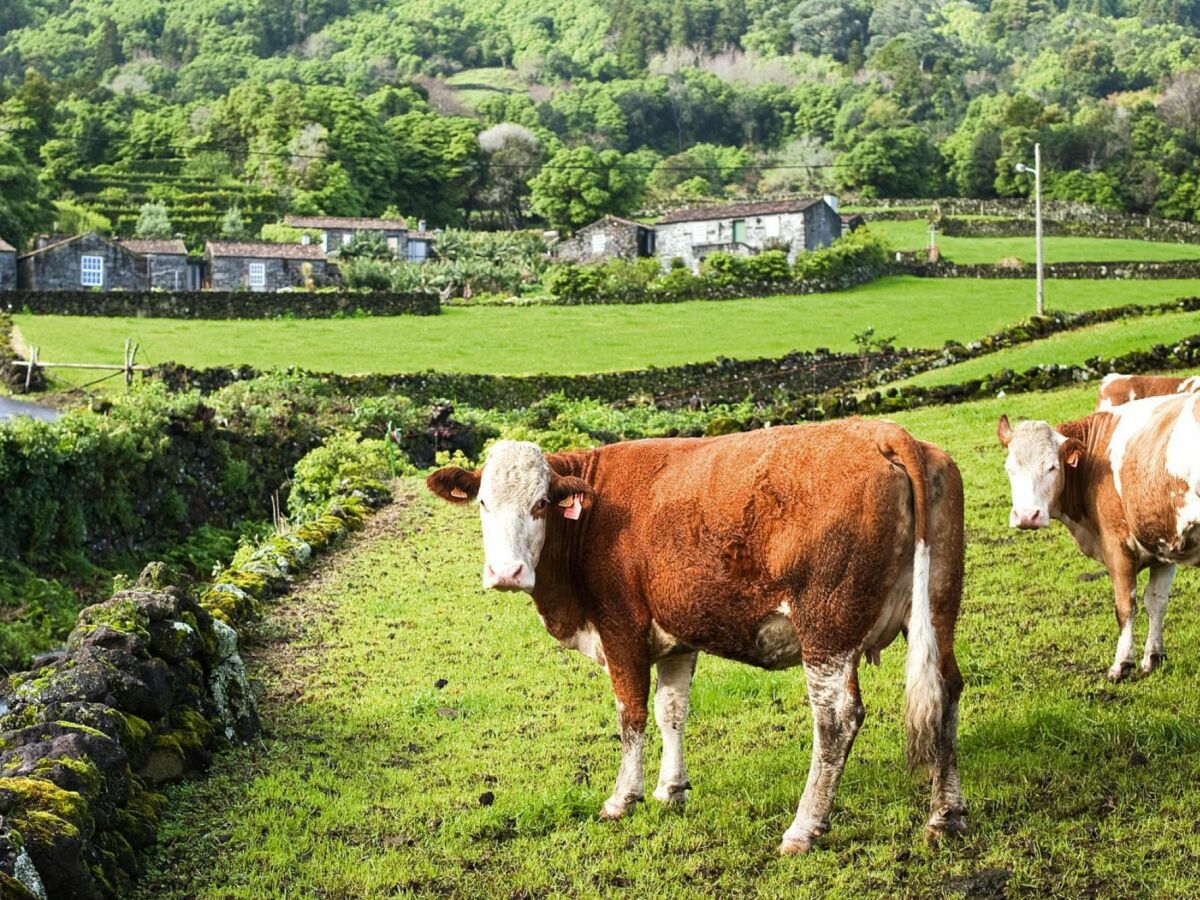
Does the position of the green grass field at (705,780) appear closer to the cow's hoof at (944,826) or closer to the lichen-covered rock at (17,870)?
the cow's hoof at (944,826)

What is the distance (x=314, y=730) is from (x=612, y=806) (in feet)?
10.7

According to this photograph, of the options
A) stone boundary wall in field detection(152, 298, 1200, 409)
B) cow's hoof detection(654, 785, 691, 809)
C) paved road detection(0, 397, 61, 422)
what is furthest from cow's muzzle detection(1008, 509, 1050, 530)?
paved road detection(0, 397, 61, 422)

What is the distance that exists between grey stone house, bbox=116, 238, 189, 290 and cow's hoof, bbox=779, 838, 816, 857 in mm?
71026

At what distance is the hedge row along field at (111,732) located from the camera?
7.05m

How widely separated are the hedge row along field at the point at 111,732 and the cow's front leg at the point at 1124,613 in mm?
6288

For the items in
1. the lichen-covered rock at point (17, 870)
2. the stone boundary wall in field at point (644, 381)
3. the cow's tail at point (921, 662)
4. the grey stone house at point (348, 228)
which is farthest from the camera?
the grey stone house at point (348, 228)

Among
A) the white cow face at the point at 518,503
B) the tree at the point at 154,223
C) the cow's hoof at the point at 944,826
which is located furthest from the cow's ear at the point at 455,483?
the tree at the point at 154,223

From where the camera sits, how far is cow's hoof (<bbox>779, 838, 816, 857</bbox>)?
7445mm

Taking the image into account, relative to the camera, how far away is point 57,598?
68.9 feet

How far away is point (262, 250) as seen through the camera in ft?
245

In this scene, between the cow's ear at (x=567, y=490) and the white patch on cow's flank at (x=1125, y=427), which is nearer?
the cow's ear at (x=567, y=490)

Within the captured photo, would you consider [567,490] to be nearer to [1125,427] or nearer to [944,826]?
[944,826]

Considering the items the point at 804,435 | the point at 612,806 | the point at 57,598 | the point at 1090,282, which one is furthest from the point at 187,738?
the point at 1090,282

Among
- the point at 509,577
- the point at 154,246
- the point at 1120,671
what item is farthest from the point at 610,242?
the point at 509,577
